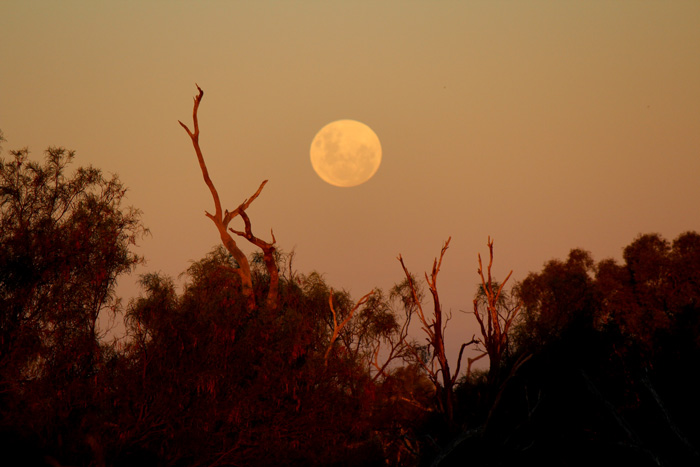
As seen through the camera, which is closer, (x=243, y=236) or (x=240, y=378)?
(x=240, y=378)

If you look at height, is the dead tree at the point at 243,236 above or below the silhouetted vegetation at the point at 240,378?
above

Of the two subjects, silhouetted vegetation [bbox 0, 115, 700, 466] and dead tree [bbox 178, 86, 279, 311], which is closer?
silhouetted vegetation [bbox 0, 115, 700, 466]

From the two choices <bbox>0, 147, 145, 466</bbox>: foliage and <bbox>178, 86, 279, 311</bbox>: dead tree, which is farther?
<bbox>178, 86, 279, 311</bbox>: dead tree

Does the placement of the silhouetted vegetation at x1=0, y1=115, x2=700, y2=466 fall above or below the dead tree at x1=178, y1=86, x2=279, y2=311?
below

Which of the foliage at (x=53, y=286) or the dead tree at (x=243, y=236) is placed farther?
the dead tree at (x=243, y=236)

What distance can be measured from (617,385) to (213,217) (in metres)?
17.5

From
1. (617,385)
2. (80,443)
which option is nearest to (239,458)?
(80,443)

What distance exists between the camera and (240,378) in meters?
21.7

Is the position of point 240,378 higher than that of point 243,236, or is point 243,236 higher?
point 243,236

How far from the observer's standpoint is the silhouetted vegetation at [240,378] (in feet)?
61.9

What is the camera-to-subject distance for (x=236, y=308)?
23281mm

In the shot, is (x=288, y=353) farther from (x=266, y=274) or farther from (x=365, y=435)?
(x=266, y=274)

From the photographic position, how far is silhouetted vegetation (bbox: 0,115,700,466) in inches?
742

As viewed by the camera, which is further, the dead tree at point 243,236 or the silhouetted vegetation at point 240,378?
the dead tree at point 243,236
